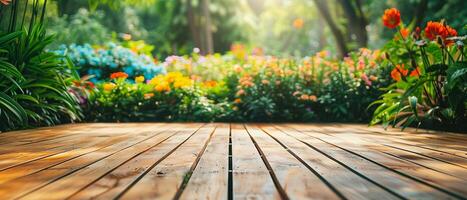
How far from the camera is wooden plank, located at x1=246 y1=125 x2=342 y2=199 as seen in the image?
111 centimetres

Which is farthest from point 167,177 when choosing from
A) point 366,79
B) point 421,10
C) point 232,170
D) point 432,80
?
point 421,10

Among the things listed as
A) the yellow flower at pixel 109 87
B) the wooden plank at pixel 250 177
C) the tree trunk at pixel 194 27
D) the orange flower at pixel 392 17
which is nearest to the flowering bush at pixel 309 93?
the orange flower at pixel 392 17

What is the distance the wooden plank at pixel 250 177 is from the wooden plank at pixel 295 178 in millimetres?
36

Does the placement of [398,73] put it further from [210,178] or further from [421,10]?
[421,10]

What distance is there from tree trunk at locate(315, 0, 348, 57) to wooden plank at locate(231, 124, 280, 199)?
756 centimetres

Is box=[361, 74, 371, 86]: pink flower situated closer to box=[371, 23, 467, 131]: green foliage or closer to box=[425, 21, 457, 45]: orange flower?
box=[371, 23, 467, 131]: green foliage

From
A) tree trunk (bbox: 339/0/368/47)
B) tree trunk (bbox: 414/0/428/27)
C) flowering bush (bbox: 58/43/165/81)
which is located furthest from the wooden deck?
tree trunk (bbox: 414/0/428/27)

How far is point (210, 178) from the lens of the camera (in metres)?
1.31

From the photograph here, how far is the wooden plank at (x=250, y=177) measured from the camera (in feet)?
3.66

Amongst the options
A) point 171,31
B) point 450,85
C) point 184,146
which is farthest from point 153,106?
point 171,31

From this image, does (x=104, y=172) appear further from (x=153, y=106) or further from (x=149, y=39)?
(x=149, y=39)

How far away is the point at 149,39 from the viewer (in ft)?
58.0

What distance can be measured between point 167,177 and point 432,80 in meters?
2.51

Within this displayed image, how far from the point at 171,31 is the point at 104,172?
47.9 feet
